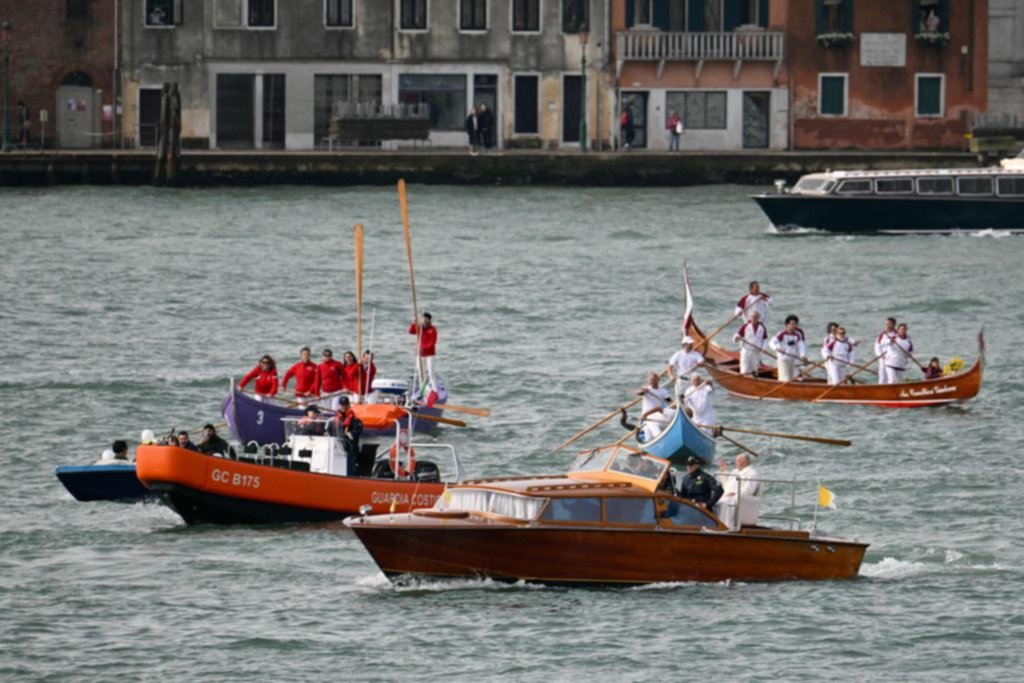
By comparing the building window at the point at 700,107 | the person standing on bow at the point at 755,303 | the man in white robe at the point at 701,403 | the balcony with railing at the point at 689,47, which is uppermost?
the balcony with railing at the point at 689,47

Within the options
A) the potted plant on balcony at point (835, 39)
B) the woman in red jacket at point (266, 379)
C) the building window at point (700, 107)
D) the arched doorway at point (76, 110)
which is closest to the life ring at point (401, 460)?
the woman in red jacket at point (266, 379)

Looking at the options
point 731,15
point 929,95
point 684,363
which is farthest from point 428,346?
point 929,95

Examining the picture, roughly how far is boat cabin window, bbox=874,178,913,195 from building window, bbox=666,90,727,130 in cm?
1503

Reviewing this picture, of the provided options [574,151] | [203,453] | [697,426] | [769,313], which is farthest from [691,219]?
[203,453]

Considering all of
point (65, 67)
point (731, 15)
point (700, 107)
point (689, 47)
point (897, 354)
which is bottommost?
point (897, 354)

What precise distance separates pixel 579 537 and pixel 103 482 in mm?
7999

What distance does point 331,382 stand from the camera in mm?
38406

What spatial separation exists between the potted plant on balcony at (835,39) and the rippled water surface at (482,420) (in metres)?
6.95

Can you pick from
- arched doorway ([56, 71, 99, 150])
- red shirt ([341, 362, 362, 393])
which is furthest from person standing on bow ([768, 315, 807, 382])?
arched doorway ([56, 71, 99, 150])

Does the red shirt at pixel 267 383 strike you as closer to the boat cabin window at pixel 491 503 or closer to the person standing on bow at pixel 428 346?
the person standing on bow at pixel 428 346

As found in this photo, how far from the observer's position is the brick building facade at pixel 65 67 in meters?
78.9

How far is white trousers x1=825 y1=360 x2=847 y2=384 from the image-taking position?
4172cm

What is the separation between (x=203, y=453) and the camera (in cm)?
3119

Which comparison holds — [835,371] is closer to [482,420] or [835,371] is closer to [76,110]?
[482,420]
